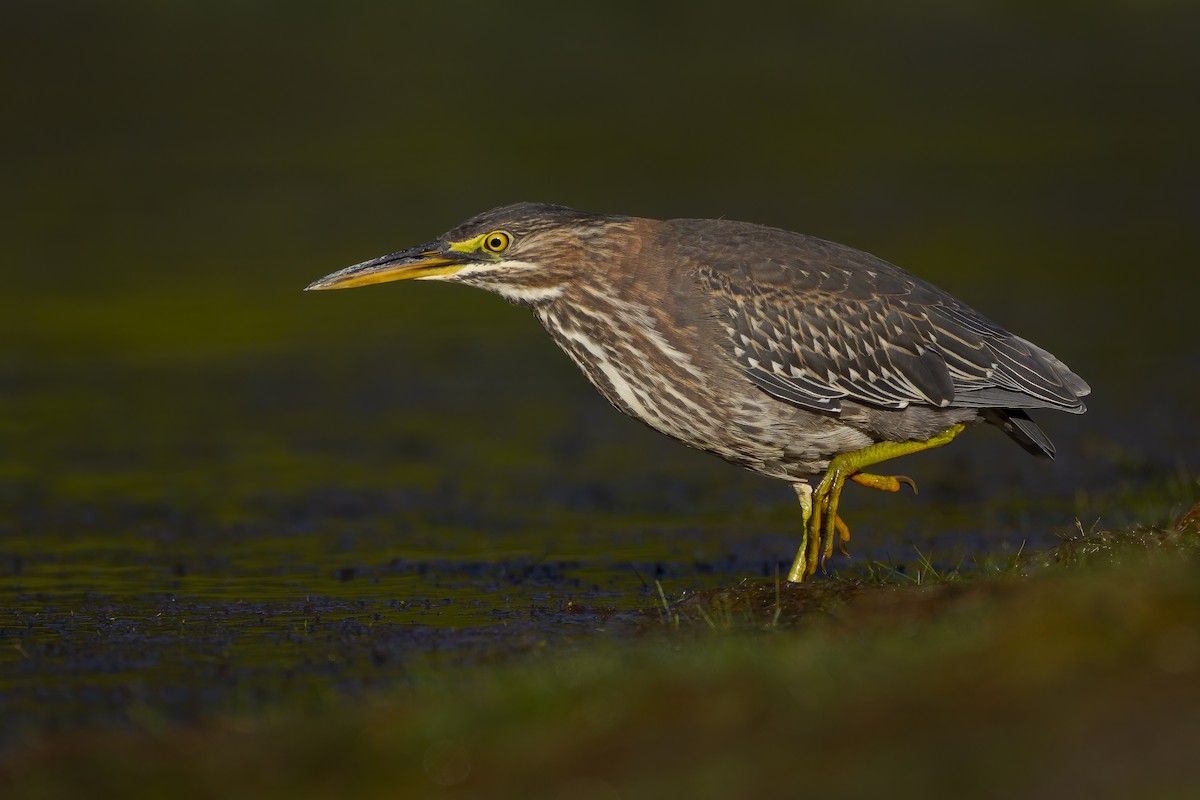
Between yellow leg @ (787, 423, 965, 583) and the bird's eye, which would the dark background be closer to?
yellow leg @ (787, 423, 965, 583)

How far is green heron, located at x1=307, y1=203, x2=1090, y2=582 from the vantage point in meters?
9.07

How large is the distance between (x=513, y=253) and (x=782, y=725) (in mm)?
4518

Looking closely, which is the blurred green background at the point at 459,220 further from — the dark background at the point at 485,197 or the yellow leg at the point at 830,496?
the yellow leg at the point at 830,496

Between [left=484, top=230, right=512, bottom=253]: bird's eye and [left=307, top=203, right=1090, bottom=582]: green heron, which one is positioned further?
[left=484, top=230, right=512, bottom=253]: bird's eye

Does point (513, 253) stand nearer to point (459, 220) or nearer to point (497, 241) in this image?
point (497, 241)

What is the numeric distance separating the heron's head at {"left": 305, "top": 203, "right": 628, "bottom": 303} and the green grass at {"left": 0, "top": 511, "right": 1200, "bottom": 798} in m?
3.05

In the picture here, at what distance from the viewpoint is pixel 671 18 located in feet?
145

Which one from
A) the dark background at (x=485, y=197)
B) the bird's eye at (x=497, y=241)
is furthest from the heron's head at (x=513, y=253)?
the dark background at (x=485, y=197)

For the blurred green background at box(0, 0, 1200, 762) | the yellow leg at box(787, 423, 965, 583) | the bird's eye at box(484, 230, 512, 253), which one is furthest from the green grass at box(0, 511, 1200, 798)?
the bird's eye at box(484, 230, 512, 253)

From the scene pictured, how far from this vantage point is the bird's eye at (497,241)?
940 centimetres

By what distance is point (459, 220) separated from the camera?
81.9 feet

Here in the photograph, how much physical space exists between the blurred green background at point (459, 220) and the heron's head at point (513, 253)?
1794 mm

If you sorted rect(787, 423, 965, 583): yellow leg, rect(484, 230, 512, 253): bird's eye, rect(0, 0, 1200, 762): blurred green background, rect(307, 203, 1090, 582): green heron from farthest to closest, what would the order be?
1. rect(0, 0, 1200, 762): blurred green background
2. rect(484, 230, 512, 253): bird's eye
3. rect(787, 423, 965, 583): yellow leg
4. rect(307, 203, 1090, 582): green heron

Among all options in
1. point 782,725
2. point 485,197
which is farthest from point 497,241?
point 485,197
